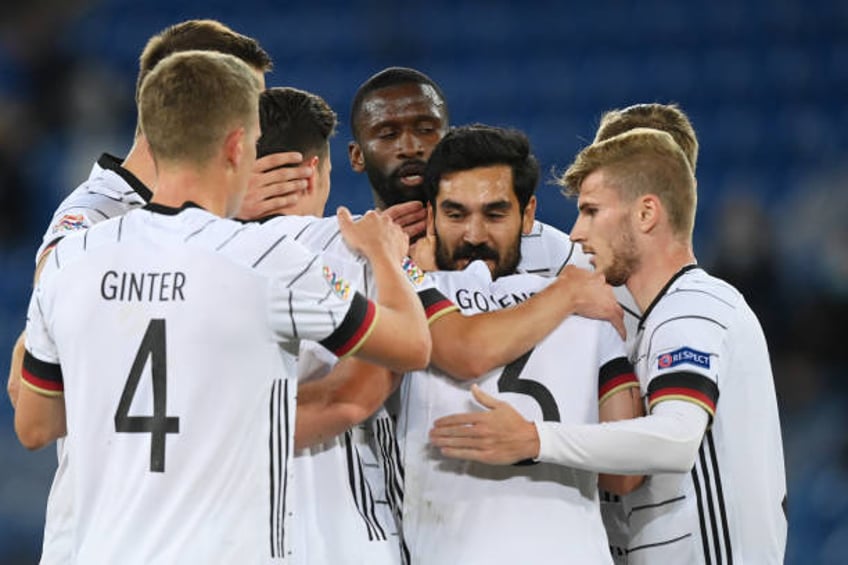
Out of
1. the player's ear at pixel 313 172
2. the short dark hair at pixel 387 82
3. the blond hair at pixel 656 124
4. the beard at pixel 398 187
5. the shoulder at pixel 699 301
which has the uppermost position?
the short dark hair at pixel 387 82

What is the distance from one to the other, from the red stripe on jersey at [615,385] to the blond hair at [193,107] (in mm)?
1316

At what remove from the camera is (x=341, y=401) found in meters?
3.70

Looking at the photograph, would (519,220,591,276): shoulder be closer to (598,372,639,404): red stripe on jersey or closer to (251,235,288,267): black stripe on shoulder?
(598,372,639,404): red stripe on jersey

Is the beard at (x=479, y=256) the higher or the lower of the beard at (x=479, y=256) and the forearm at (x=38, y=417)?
the higher

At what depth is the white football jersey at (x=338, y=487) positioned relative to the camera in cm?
376

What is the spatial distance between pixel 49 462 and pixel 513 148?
644cm

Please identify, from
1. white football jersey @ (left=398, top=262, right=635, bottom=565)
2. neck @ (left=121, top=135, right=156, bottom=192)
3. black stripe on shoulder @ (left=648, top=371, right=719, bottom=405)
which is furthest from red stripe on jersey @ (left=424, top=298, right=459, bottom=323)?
neck @ (left=121, top=135, right=156, bottom=192)

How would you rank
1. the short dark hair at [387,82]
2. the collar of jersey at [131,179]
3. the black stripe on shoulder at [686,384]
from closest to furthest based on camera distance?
the black stripe on shoulder at [686,384] → the collar of jersey at [131,179] → the short dark hair at [387,82]

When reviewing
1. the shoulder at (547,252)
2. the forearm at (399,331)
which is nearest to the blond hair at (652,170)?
the shoulder at (547,252)

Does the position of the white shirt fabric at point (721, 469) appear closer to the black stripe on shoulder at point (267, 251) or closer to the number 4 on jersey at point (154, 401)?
the black stripe on shoulder at point (267, 251)

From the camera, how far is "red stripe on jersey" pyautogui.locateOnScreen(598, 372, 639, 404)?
155 inches

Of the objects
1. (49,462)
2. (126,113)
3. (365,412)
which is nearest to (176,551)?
(365,412)

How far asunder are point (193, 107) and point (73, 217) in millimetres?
827

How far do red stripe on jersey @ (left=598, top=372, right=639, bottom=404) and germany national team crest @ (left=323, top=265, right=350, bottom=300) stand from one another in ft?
3.15
